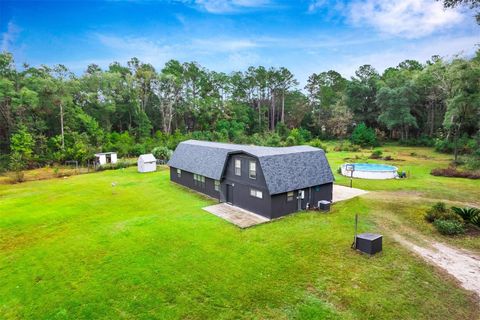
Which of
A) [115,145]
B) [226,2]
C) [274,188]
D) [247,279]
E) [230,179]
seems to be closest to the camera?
[247,279]

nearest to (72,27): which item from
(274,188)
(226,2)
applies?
(226,2)

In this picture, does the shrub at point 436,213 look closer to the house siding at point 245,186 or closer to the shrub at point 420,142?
the house siding at point 245,186

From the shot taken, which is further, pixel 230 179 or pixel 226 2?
pixel 226 2

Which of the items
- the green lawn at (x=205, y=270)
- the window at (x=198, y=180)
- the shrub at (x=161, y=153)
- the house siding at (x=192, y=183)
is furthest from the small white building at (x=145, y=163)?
the green lawn at (x=205, y=270)

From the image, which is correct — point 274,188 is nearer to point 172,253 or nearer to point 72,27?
point 172,253

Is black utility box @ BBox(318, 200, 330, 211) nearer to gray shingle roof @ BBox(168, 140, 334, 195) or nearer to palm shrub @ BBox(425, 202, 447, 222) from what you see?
gray shingle roof @ BBox(168, 140, 334, 195)

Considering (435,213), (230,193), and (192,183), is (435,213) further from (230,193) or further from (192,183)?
(192,183)

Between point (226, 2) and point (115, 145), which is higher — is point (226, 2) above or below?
above

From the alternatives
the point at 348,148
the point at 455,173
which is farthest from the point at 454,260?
the point at 348,148
